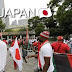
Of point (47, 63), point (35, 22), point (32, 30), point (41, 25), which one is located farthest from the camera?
point (32, 30)

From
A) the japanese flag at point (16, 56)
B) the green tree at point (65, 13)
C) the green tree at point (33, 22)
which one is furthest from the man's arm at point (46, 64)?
the green tree at point (33, 22)

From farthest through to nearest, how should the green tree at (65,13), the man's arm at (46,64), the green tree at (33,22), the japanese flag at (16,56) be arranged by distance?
the green tree at (33,22)
the green tree at (65,13)
the japanese flag at (16,56)
the man's arm at (46,64)

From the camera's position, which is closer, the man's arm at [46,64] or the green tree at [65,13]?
the man's arm at [46,64]

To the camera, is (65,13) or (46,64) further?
(65,13)

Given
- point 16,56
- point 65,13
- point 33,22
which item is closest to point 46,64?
point 16,56

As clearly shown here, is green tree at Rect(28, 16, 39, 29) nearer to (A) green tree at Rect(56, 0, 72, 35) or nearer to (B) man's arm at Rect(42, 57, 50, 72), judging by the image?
(A) green tree at Rect(56, 0, 72, 35)

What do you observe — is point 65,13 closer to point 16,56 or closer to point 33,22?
point 16,56

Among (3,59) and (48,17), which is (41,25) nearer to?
(48,17)

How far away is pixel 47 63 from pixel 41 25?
156 ft

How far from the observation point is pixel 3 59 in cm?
350

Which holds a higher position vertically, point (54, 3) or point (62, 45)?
point (54, 3)

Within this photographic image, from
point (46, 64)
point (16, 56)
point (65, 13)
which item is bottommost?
point (16, 56)

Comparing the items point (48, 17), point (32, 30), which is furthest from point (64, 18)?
point (32, 30)

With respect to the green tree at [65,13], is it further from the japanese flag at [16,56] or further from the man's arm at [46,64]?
the man's arm at [46,64]
